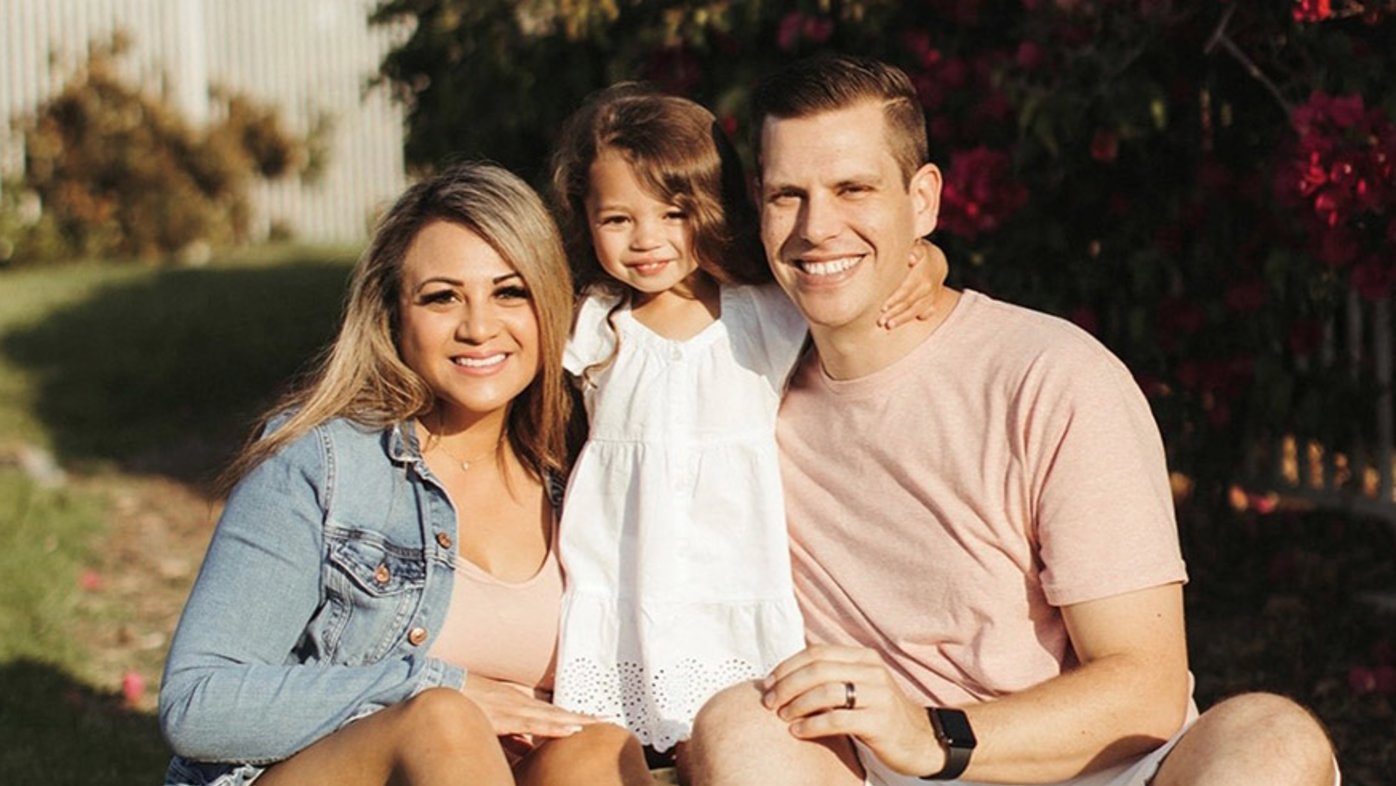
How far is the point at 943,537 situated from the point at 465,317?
92cm

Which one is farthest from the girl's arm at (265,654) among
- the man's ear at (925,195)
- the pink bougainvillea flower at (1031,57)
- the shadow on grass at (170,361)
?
the shadow on grass at (170,361)

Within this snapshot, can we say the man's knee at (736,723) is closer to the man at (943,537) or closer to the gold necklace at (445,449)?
the man at (943,537)

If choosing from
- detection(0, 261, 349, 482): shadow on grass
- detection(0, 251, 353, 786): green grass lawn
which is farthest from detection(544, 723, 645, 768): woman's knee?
detection(0, 261, 349, 482): shadow on grass

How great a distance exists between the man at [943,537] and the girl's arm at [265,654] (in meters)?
0.58

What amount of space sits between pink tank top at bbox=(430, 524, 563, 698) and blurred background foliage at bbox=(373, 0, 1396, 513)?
1.84m

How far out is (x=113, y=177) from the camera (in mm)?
15156

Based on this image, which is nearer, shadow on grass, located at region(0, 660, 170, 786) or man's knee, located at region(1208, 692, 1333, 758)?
man's knee, located at region(1208, 692, 1333, 758)

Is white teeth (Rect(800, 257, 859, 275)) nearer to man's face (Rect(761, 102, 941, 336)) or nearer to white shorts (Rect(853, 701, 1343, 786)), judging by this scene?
man's face (Rect(761, 102, 941, 336))

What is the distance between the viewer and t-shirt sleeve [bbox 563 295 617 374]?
3477mm

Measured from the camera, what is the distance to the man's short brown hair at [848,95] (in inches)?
123

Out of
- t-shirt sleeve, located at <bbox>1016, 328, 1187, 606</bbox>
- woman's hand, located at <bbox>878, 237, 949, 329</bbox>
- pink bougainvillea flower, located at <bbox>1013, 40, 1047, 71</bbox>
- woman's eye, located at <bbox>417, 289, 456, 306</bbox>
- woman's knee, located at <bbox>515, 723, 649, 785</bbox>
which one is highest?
pink bougainvillea flower, located at <bbox>1013, 40, 1047, 71</bbox>

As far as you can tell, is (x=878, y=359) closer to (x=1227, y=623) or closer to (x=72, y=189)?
(x=1227, y=623)

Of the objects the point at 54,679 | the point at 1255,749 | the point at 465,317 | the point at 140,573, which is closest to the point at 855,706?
the point at 1255,749

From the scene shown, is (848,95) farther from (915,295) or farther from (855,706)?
(855,706)
